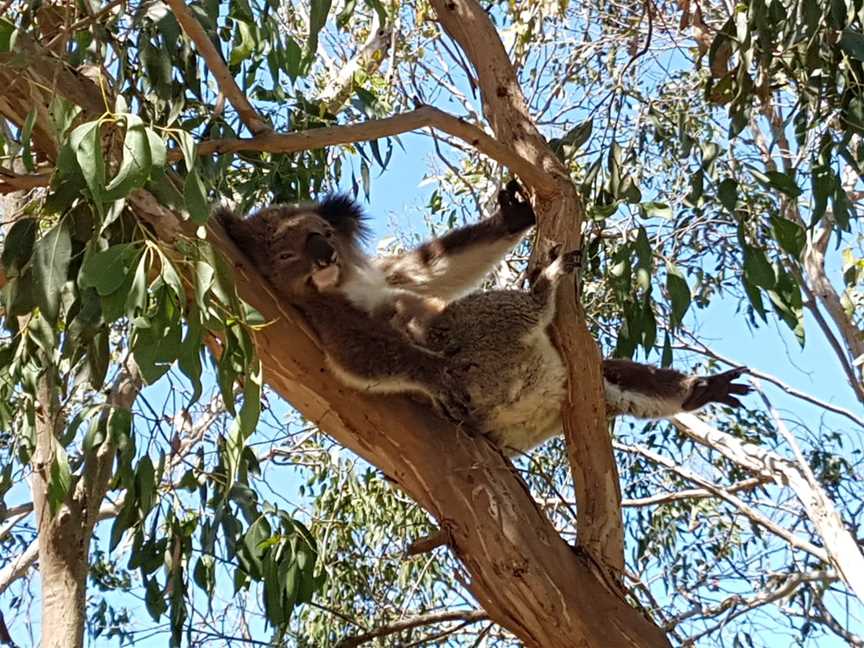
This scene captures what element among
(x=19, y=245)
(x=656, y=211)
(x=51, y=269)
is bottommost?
(x=51, y=269)

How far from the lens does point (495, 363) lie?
355cm

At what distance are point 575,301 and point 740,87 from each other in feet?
4.07

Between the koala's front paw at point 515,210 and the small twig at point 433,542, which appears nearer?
the small twig at point 433,542

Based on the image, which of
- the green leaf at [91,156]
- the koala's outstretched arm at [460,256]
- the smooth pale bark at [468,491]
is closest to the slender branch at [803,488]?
the koala's outstretched arm at [460,256]

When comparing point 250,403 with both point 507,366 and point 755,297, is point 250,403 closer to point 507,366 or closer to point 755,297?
point 507,366

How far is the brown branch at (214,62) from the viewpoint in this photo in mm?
2648

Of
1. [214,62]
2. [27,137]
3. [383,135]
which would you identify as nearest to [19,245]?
[27,137]

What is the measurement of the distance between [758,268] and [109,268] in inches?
77.7

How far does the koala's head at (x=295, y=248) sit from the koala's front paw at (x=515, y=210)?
0.58m

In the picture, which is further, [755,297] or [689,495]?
[689,495]

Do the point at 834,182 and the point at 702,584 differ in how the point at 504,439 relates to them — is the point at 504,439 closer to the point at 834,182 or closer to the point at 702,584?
the point at 834,182

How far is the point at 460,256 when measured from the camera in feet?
13.1

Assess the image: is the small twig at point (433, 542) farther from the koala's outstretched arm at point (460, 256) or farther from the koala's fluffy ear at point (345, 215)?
the koala's fluffy ear at point (345, 215)

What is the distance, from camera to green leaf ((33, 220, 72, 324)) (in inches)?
83.7
